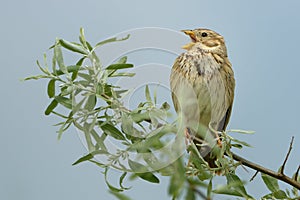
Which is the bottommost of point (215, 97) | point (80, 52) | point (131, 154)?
point (215, 97)

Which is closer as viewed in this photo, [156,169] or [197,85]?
[156,169]

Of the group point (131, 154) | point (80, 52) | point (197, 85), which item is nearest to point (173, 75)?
point (197, 85)

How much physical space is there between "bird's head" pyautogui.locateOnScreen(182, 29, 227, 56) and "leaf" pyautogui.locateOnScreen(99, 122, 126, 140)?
2.42 feet

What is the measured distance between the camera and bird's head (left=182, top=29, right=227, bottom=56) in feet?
4.34

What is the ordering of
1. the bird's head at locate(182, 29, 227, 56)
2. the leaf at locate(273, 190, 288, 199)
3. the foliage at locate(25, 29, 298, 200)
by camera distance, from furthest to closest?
the bird's head at locate(182, 29, 227, 56), the leaf at locate(273, 190, 288, 199), the foliage at locate(25, 29, 298, 200)

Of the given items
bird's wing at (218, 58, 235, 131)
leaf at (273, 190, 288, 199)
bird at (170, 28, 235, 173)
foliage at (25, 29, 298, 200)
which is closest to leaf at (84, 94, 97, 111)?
foliage at (25, 29, 298, 200)

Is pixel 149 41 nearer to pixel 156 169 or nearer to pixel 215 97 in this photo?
pixel 156 169

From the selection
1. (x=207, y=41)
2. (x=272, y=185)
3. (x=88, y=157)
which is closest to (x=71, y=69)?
(x=88, y=157)

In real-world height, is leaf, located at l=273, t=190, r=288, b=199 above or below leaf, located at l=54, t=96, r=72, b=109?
below

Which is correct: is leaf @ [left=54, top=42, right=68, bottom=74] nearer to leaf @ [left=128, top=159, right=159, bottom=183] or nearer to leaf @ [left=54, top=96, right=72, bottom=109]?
leaf @ [left=54, top=96, right=72, bottom=109]

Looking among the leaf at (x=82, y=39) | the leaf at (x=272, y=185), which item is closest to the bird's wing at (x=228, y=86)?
the leaf at (x=272, y=185)

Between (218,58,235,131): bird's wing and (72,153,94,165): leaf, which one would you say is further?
(218,58,235,131): bird's wing

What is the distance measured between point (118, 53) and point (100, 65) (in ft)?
0.21

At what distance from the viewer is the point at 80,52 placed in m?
0.67
